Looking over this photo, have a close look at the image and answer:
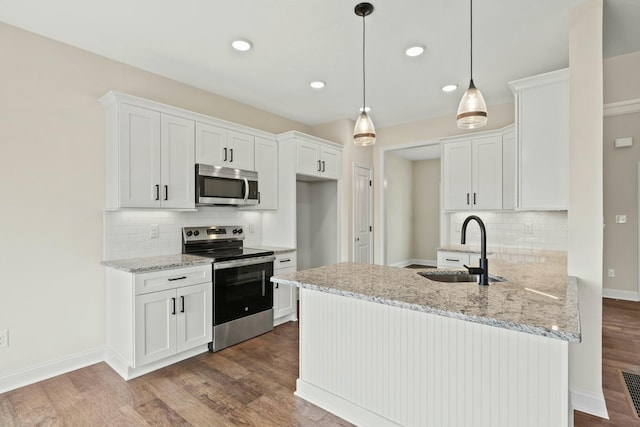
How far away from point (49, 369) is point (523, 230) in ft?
17.0

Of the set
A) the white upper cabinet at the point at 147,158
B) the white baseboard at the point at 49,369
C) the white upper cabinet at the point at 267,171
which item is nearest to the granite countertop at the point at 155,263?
the white upper cabinet at the point at 147,158

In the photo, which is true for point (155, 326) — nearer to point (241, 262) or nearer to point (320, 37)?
point (241, 262)

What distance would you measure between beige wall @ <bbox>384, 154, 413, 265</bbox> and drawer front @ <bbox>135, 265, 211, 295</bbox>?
494 cm

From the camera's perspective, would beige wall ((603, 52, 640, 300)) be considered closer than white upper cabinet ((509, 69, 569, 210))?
No

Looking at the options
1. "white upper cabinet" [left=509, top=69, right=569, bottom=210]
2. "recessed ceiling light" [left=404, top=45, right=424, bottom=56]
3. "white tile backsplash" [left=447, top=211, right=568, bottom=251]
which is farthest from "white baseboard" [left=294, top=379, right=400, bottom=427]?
"white tile backsplash" [left=447, top=211, right=568, bottom=251]

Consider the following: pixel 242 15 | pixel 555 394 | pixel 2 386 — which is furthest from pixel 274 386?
pixel 242 15

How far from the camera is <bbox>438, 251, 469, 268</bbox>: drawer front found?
390cm

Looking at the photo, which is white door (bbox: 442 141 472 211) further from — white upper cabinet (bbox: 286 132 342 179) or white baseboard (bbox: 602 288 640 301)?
white baseboard (bbox: 602 288 640 301)

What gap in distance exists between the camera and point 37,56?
2.64 m

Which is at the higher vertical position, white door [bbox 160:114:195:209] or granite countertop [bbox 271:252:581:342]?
white door [bbox 160:114:195:209]

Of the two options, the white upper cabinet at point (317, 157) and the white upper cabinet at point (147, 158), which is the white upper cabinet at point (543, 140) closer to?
the white upper cabinet at point (317, 157)

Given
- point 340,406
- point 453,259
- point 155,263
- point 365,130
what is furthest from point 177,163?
point 453,259

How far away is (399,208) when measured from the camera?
25.9ft

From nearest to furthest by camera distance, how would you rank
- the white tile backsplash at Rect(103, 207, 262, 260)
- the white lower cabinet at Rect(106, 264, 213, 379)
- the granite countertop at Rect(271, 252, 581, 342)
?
the granite countertop at Rect(271, 252, 581, 342)
the white lower cabinet at Rect(106, 264, 213, 379)
the white tile backsplash at Rect(103, 207, 262, 260)
